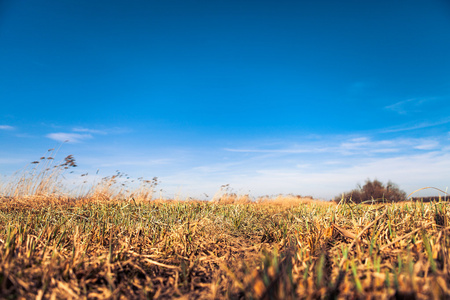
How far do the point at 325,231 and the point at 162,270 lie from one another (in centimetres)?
153

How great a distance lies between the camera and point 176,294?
1.51 m

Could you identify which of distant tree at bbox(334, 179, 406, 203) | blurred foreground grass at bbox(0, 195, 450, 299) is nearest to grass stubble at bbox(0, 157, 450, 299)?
blurred foreground grass at bbox(0, 195, 450, 299)

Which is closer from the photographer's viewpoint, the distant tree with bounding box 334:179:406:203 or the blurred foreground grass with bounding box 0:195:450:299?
the blurred foreground grass with bounding box 0:195:450:299

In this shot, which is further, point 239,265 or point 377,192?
point 377,192

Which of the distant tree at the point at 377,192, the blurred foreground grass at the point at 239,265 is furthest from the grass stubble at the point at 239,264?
the distant tree at the point at 377,192

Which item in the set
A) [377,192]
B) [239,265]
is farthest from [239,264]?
[377,192]

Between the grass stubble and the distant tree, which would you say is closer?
the grass stubble

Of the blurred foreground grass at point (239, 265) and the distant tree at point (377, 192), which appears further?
the distant tree at point (377, 192)

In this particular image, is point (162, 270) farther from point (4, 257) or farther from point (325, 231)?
point (325, 231)

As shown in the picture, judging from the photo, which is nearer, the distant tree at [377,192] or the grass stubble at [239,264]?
the grass stubble at [239,264]

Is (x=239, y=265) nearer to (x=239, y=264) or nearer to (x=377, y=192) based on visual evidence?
(x=239, y=264)

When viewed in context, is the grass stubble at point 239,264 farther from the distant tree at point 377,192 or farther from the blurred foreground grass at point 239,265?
the distant tree at point 377,192

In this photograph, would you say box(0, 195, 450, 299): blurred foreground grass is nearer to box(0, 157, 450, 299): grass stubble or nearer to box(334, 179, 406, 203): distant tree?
box(0, 157, 450, 299): grass stubble

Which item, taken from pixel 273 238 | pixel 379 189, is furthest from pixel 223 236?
pixel 379 189
